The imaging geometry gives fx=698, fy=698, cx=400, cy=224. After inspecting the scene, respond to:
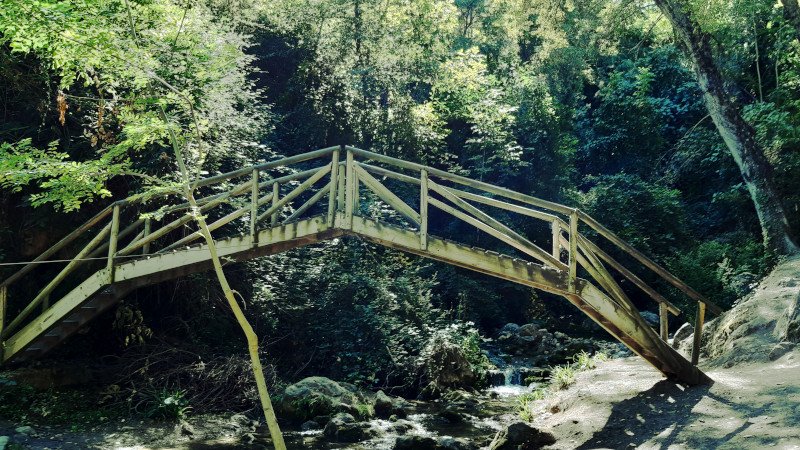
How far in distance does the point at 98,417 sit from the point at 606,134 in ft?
75.4

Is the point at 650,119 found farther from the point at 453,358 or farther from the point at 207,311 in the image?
the point at 207,311

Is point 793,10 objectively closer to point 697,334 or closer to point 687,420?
point 697,334

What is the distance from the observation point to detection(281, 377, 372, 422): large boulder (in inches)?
463

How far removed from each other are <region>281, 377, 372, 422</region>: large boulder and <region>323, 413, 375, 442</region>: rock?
2.13 ft

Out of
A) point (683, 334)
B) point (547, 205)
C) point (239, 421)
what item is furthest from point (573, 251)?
point (239, 421)

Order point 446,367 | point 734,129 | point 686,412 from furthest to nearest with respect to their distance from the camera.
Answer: point 734,129
point 446,367
point 686,412

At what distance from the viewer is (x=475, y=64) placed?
26.2m

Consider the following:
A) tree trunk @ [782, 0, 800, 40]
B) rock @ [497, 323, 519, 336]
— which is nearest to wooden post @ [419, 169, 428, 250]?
tree trunk @ [782, 0, 800, 40]

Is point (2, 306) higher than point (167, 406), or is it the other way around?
point (2, 306)

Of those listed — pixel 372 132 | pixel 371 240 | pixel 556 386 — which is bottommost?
pixel 556 386

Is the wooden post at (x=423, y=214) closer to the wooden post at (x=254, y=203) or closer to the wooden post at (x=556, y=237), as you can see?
the wooden post at (x=556, y=237)

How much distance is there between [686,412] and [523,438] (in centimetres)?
199

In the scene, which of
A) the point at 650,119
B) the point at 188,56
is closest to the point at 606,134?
the point at 650,119

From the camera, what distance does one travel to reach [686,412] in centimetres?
829
